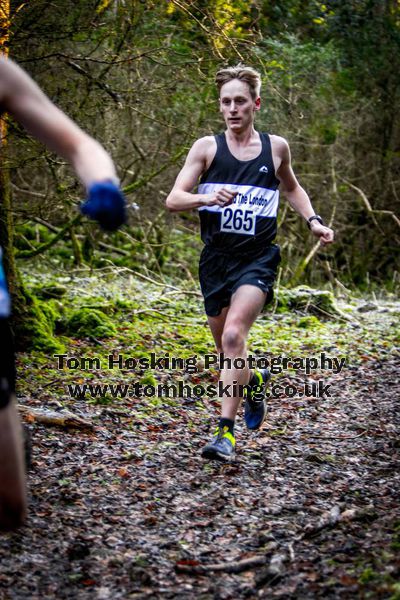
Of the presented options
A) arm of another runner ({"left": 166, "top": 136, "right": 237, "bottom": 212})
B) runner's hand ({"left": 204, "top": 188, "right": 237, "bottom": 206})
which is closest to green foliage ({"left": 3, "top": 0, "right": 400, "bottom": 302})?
arm of another runner ({"left": 166, "top": 136, "right": 237, "bottom": 212})

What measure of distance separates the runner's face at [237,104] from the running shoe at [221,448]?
197cm

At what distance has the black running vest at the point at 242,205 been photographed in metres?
5.19

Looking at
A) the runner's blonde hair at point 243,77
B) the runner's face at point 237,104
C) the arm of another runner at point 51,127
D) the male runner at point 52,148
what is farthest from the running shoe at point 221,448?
the arm of another runner at point 51,127

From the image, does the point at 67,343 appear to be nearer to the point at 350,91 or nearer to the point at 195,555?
the point at 195,555

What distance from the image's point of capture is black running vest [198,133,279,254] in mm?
5191

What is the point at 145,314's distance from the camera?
10.4 m

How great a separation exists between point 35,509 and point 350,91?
12.7m

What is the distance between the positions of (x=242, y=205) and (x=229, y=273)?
1.46 ft

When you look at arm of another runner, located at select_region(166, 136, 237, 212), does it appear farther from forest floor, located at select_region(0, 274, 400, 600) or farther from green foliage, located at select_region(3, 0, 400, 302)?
green foliage, located at select_region(3, 0, 400, 302)

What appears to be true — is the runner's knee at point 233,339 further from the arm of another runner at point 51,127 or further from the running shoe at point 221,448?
the arm of another runner at point 51,127

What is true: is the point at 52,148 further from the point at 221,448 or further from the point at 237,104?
the point at 237,104

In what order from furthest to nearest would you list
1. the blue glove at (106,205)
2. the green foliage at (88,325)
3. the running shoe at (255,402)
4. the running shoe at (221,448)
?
the green foliage at (88,325)
the running shoe at (255,402)
the running shoe at (221,448)
the blue glove at (106,205)

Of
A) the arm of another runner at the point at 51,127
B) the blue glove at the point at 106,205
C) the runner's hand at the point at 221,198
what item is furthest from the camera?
the runner's hand at the point at 221,198

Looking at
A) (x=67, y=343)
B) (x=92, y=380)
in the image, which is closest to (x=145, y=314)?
(x=67, y=343)
